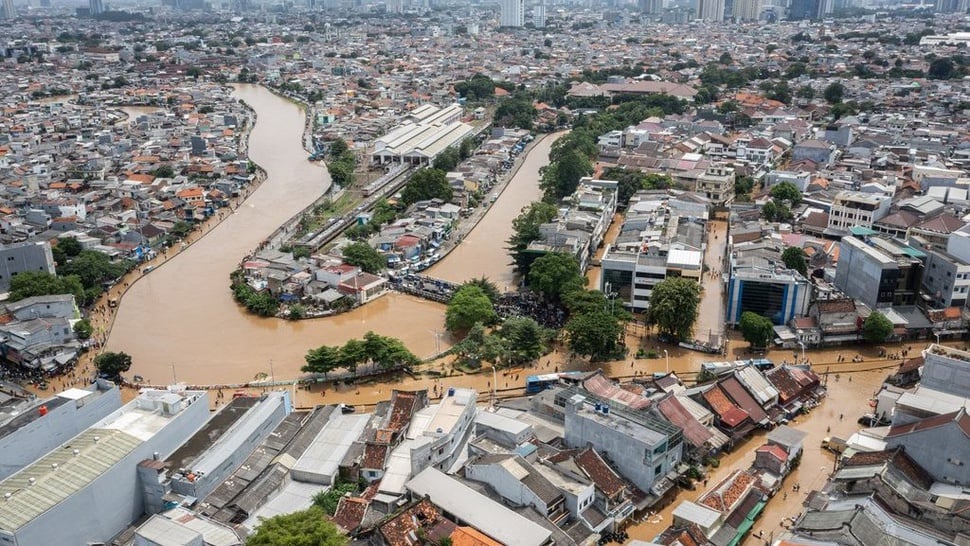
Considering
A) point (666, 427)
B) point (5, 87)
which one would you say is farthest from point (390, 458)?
point (5, 87)

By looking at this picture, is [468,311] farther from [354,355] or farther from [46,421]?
[46,421]

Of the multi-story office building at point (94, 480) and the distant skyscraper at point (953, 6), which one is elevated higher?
the distant skyscraper at point (953, 6)

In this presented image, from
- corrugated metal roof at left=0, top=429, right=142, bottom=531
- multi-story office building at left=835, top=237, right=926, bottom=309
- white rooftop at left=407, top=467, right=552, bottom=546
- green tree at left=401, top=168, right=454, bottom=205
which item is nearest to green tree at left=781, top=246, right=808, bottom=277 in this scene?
multi-story office building at left=835, top=237, right=926, bottom=309

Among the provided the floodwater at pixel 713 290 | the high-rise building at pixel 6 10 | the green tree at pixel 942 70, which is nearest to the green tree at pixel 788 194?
the floodwater at pixel 713 290

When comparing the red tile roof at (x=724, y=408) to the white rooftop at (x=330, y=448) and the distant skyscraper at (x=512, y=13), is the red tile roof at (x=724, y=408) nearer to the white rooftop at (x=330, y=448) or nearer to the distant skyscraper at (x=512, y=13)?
the white rooftop at (x=330, y=448)

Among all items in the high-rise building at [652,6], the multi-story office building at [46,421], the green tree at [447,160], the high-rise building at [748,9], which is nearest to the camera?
the multi-story office building at [46,421]
